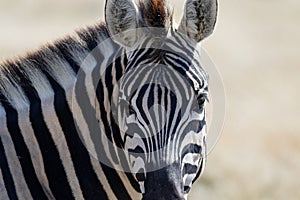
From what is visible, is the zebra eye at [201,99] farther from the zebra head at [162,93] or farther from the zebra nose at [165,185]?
the zebra nose at [165,185]

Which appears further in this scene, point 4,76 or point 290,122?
point 290,122

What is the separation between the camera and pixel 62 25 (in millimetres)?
37594

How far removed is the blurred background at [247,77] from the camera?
1670cm

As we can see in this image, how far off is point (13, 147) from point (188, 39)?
157cm

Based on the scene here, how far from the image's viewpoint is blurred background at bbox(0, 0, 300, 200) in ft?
54.8

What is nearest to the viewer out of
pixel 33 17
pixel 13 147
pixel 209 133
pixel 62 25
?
pixel 13 147

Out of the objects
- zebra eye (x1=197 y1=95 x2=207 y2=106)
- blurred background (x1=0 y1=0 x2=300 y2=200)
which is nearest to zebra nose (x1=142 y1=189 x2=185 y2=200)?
zebra eye (x1=197 y1=95 x2=207 y2=106)

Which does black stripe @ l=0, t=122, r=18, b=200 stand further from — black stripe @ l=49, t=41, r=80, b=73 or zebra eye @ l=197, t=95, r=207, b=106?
zebra eye @ l=197, t=95, r=207, b=106

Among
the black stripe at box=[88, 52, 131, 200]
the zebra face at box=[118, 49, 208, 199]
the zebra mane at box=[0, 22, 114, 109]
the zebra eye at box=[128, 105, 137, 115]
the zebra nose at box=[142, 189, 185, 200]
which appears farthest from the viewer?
the zebra mane at box=[0, 22, 114, 109]

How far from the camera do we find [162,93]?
6500 mm

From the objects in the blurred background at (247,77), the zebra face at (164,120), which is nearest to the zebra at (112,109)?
the zebra face at (164,120)

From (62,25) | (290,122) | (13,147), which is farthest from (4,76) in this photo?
(62,25)

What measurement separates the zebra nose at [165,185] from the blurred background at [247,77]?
5.96ft

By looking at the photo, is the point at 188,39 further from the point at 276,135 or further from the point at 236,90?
the point at 236,90
